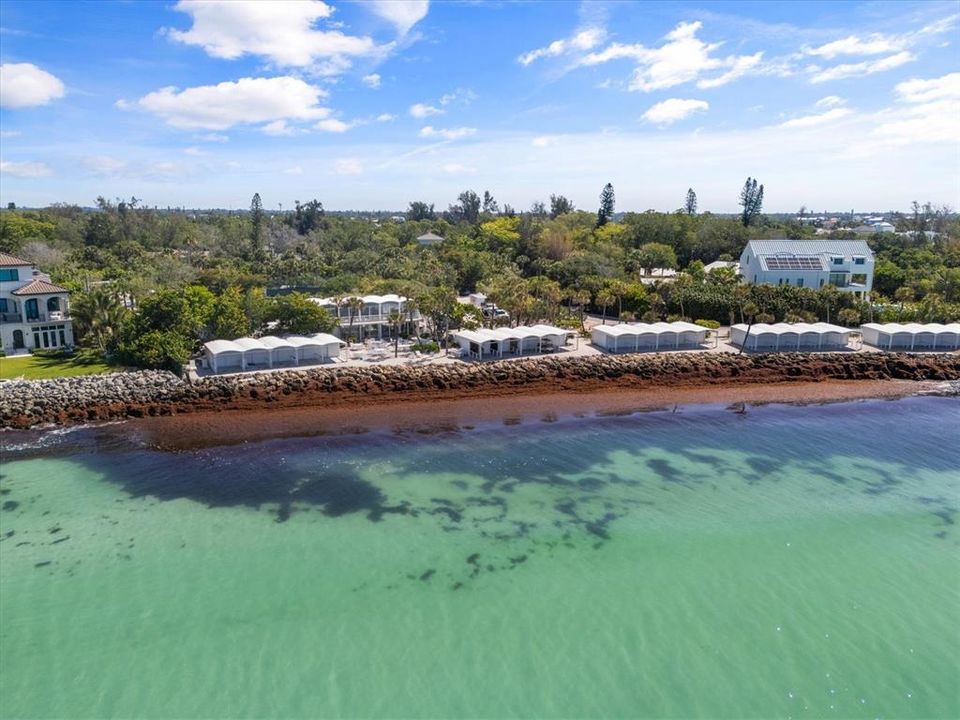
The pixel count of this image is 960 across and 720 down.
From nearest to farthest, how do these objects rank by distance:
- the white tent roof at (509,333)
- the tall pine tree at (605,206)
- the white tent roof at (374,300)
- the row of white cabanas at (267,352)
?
the row of white cabanas at (267,352) → the white tent roof at (509,333) → the white tent roof at (374,300) → the tall pine tree at (605,206)

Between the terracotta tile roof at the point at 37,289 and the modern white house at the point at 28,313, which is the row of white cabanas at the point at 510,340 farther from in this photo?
the terracotta tile roof at the point at 37,289

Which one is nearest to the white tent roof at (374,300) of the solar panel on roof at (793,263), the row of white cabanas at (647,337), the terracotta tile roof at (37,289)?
the row of white cabanas at (647,337)

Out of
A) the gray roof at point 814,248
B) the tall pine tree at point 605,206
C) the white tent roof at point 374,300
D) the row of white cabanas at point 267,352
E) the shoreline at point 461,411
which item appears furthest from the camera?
the tall pine tree at point 605,206

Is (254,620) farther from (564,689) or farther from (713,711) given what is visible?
(713,711)

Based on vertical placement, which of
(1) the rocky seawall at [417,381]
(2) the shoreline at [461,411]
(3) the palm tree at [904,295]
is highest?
(3) the palm tree at [904,295]

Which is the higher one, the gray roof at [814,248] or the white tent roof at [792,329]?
the gray roof at [814,248]

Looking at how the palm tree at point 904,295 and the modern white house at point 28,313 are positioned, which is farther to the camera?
the palm tree at point 904,295
